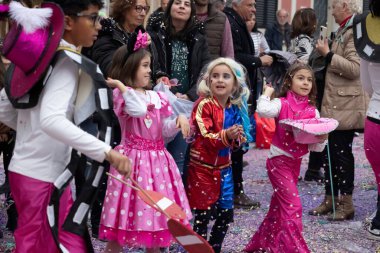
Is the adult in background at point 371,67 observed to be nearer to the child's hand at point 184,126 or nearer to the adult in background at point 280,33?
the child's hand at point 184,126

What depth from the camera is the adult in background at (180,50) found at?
5.20 metres

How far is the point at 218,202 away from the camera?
14.8ft

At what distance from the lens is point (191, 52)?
5.27 metres

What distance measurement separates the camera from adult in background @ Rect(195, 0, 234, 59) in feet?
19.2

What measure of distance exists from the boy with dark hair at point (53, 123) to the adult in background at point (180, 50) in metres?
1.96

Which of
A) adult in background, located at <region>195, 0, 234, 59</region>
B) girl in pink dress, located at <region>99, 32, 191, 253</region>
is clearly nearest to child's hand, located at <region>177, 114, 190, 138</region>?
girl in pink dress, located at <region>99, 32, 191, 253</region>

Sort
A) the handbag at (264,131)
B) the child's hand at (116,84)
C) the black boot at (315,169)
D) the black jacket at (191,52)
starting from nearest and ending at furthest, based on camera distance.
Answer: the child's hand at (116,84) → the black jacket at (191,52) → the black boot at (315,169) → the handbag at (264,131)

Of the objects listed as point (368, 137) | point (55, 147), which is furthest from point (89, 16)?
point (368, 137)

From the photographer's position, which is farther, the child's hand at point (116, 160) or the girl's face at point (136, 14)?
the girl's face at point (136, 14)

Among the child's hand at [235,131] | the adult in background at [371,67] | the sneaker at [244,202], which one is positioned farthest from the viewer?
the sneaker at [244,202]

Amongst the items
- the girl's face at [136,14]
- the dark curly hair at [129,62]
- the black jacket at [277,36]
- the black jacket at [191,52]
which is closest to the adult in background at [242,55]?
the black jacket at [191,52]

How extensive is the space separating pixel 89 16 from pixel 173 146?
2.08 m

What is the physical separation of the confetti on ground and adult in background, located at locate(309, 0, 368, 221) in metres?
A: 0.23

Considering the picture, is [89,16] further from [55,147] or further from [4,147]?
[4,147]
